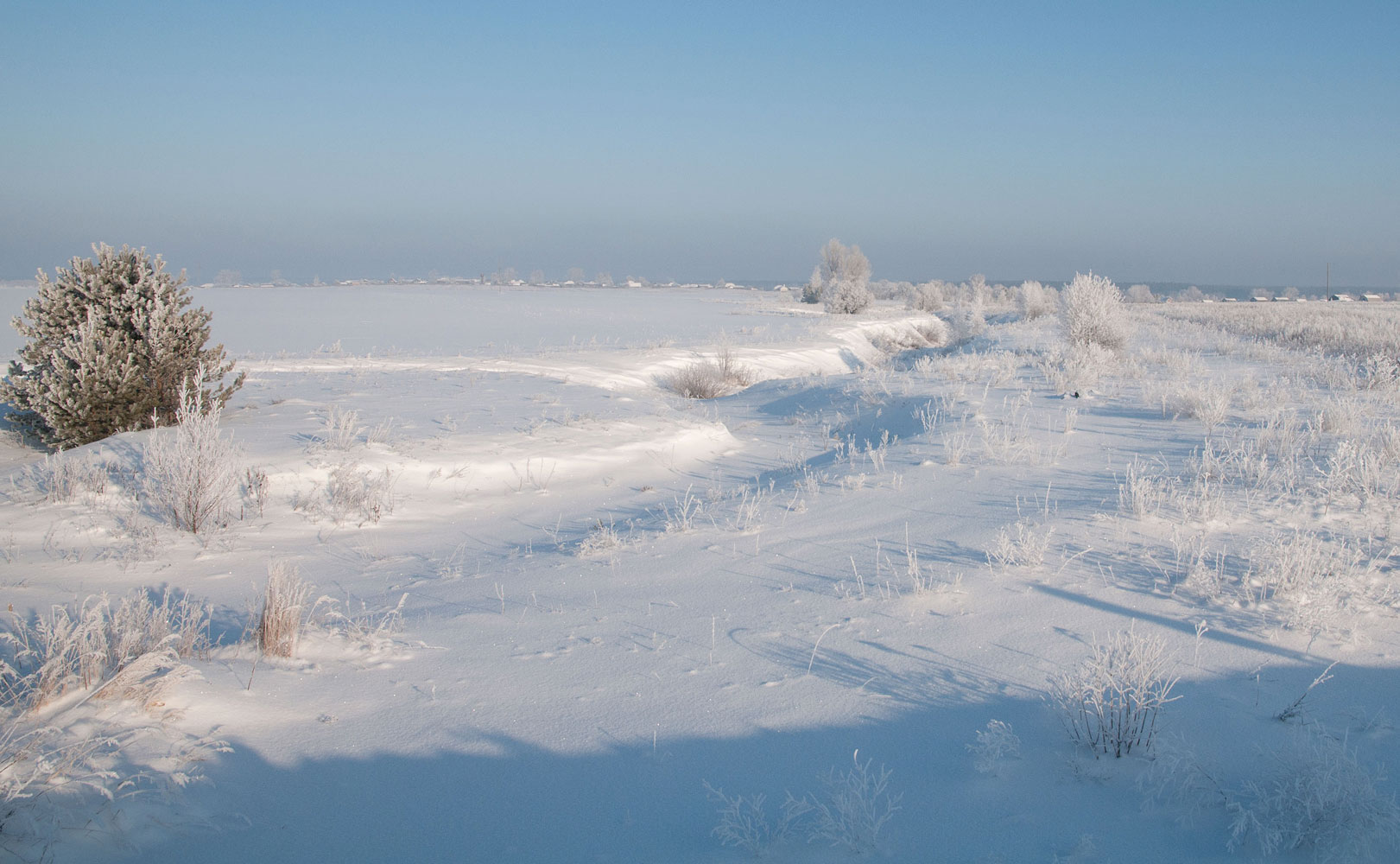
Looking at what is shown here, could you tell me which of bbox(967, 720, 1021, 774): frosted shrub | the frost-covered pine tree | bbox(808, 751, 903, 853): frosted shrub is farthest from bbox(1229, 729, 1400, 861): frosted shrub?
the frost-covered pine tree

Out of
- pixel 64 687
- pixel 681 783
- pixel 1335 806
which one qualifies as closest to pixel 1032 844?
pixel 1335 806

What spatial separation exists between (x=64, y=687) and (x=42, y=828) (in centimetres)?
84

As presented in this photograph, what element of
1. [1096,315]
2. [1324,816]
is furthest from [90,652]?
[1096,315]

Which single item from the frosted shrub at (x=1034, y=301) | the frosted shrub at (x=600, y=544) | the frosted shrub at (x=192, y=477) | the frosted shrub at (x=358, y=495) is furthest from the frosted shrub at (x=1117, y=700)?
the frosted shrub at (x=1034, y=301)

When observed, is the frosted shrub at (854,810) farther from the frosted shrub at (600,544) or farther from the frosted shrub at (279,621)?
the frosted shrub at (600,544)

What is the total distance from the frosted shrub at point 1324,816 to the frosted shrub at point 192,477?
20.5 feet

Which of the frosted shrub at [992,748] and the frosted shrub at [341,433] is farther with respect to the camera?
the frosted shrub at [341,433]

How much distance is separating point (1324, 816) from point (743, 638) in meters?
2.21

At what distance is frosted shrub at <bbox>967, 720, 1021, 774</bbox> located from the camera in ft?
8.55

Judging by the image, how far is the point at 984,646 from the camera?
134 inches

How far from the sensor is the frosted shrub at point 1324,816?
2.14 meters

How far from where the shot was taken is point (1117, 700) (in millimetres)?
2723

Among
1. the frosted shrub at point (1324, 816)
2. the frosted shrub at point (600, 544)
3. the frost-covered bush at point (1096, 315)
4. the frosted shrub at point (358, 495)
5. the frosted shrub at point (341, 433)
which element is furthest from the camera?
the frost-covered bush at point (1096, 315)

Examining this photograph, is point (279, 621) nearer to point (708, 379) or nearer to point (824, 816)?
point (824, 816)
